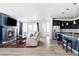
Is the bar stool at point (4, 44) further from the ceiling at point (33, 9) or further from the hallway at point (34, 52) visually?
the ceiling at point (33, 9)

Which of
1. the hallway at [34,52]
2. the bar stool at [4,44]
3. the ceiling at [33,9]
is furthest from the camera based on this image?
the bar stool at [4,44]

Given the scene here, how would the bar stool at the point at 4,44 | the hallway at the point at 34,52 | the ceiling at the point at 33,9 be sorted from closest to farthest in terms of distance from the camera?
the ceiling at the point at 33,9 < the hallway at the point at 34,52 < the bar stool at the point at 4,44

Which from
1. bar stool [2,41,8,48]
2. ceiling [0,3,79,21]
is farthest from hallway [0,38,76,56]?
ceiling [0,3,79,21]

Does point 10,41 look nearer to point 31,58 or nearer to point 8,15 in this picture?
point 8,15

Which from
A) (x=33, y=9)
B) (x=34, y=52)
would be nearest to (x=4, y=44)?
(x=34, y=52)

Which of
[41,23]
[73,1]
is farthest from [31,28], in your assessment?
[73,1]

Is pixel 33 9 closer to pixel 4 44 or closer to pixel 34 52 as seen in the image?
pixel 34 52

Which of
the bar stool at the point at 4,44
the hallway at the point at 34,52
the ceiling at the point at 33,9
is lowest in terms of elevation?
the hallway at the point at 34,52

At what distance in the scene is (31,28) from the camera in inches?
197

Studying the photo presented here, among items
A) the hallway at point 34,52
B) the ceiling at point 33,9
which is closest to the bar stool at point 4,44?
the hallway at point 34,52

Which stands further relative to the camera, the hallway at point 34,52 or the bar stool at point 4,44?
the bar stool at point 4,44

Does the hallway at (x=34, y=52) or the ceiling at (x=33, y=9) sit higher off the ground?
the ceiling at (x=33, y=9)

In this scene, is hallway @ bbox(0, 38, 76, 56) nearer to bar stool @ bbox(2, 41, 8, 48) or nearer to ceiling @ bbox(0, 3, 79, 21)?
bar stool @ bbox(2, 41, 8, 48)

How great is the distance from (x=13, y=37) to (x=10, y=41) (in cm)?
59
